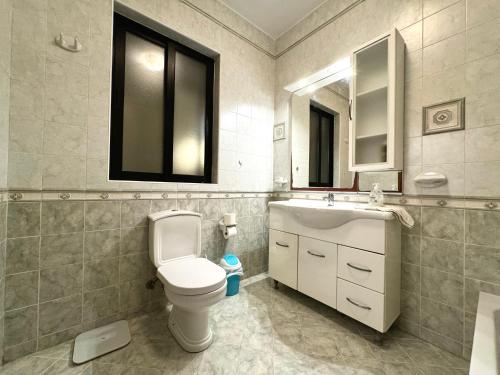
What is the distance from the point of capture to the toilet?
1132 mm

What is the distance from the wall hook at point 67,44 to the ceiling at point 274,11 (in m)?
1.36

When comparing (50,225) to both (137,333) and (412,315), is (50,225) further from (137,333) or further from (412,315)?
(412,315)

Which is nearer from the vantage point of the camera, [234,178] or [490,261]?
[490,261]

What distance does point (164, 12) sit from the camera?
5.31ft

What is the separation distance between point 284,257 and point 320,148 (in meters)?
1.08

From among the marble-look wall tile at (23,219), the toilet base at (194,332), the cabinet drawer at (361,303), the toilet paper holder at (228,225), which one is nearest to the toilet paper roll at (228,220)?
the toilet paper holder at (228,225)

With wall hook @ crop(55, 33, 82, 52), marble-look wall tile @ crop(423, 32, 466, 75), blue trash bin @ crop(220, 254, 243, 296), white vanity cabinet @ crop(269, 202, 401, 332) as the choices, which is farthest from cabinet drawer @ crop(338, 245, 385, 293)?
wall hook @ crop(55, 33, 82, 52)

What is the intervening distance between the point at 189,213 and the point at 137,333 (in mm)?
834

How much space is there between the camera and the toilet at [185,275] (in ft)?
3.71

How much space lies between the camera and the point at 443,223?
4.13 feet

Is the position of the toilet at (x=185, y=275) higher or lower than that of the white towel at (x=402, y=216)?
lower

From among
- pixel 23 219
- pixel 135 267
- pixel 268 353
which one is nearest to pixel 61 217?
pixel 23 219

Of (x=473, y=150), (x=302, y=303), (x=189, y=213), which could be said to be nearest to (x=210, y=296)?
(x=189, y=213)

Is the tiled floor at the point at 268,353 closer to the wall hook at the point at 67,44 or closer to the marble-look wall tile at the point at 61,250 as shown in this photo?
the marble-look wall tile at the point at 61,250
